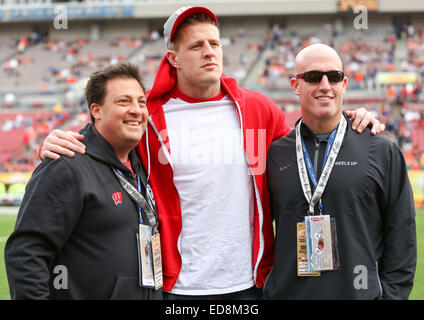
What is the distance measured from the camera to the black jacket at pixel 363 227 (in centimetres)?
299

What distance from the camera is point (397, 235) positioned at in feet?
9.89

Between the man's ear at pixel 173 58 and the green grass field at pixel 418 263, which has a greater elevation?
the man's ear at pixel 173 58

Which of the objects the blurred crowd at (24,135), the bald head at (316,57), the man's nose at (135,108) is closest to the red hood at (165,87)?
the man's nose at (135,108)

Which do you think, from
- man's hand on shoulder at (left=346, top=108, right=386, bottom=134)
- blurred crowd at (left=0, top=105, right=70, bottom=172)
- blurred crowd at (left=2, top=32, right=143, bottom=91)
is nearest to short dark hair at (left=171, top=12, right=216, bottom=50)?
man's hand on shoulder at (left=346, top=108, right=386, bottom=134)

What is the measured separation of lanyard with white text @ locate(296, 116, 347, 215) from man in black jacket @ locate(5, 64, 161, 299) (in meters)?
0.88

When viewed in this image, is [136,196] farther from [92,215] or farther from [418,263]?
[418,263]

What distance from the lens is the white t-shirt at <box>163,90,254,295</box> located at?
316cm

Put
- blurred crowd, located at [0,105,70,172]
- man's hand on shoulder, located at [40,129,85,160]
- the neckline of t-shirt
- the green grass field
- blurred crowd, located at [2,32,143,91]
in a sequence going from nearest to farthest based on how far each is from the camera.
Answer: man's hand on shoulder, located at [40,129,85,160] → the neckline of t-shirt → the green grass field → blurred crowd, located at [0,105,70,172] → blurred crowd, located at [2,32,143,91]

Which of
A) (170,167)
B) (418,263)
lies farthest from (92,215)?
(418,263)

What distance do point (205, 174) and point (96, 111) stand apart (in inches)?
28.4

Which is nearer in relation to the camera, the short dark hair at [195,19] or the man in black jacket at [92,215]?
the man in black jacket at [92,215]

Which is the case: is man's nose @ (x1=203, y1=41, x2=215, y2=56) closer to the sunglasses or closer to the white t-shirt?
the white t-shirt

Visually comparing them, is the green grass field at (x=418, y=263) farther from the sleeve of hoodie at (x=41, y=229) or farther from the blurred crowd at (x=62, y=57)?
the blurred crowd at (x=62, y=57)

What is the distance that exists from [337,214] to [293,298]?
0.53m
